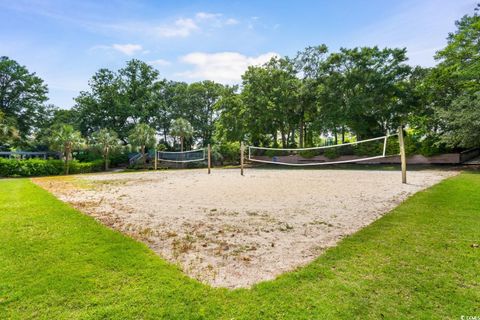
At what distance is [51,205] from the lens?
637cm

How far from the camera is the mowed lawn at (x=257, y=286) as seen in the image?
2094 mm

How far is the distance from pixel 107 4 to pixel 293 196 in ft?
25.1

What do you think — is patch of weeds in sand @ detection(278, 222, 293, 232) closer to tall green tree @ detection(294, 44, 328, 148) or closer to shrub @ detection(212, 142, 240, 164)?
tall green tree @ detection(294, 44, 328, 148)

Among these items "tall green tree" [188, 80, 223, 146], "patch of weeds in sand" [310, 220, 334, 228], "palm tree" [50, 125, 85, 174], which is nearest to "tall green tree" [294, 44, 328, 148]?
"tall green tree" [188, 80, 223, 146]

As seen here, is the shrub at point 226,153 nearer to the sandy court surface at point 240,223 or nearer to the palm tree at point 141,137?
the palm tree at point 141,137

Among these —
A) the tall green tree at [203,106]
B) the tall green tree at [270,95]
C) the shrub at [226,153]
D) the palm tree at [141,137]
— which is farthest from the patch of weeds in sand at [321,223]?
the tall green tree at [203,106]

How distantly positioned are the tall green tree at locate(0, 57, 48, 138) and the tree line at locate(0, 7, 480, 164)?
96 millimetres

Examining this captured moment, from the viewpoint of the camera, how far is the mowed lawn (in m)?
2.09

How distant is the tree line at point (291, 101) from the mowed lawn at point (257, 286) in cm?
1327

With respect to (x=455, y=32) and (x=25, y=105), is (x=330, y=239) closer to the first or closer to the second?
(x=455, y=32)

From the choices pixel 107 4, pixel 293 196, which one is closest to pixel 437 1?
pixel 293 196

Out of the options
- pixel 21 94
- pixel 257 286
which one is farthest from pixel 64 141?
pixel 257 286

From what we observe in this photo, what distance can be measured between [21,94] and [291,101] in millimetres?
31278

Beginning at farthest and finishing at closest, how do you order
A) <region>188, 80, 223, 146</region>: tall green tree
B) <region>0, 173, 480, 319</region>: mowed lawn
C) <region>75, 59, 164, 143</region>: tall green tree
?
<region>188, 80, 223, 146</region>: tall green tree < <region>75, 59, 164, 143</region>: tall green tree < <region>0, 173, 480, 319</region>: mowed lawn
